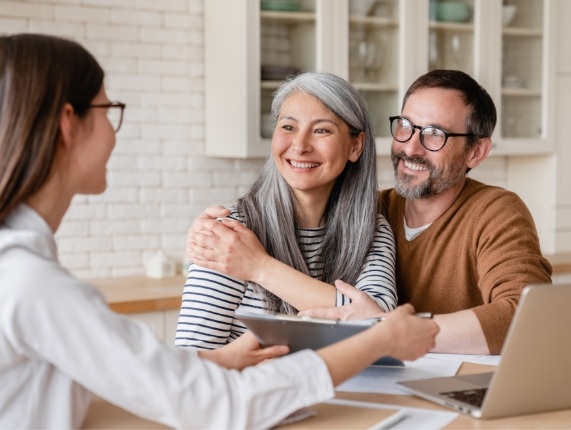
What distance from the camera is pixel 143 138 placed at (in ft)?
13.4

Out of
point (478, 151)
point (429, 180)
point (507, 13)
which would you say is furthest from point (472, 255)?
point (507, 13)

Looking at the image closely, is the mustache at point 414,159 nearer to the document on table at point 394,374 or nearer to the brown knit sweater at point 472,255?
the brown knit sweater at point 472,255

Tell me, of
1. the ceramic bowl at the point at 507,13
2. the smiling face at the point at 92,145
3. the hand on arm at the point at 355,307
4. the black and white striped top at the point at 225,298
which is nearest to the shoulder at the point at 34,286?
the smiling face at the point at 92,145

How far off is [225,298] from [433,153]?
0.77 meters

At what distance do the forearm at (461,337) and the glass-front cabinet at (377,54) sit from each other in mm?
1958

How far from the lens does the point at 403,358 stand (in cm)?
160

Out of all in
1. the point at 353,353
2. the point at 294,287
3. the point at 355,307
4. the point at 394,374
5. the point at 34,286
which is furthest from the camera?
the point at 294,287

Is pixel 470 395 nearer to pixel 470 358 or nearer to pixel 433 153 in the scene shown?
pixel 470 358

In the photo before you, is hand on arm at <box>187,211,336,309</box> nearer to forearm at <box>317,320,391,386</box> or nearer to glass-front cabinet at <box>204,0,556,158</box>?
forearm at <box>317,320,391,386</box>

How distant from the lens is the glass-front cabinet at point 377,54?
4008mm

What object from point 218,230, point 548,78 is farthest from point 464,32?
point 218,230

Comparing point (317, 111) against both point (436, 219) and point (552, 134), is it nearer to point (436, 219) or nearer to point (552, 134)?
point (436, 219)

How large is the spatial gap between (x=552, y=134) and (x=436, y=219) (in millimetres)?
2534

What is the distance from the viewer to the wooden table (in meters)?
1.53
